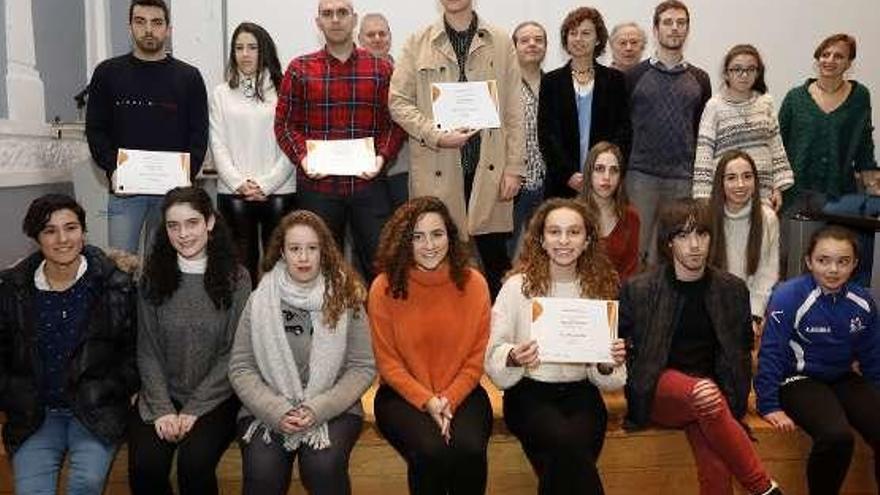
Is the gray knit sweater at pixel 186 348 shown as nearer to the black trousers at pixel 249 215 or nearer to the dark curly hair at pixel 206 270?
the dark curly hair at pixel 206 270

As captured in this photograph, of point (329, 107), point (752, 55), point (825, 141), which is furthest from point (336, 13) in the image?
point (825, 141)

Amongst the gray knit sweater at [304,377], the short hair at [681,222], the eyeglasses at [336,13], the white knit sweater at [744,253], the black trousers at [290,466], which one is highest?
the eyeglasses at [336,13]

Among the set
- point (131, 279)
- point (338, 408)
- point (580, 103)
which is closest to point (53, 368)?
point (131, 279)

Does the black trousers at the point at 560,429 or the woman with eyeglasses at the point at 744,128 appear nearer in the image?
the black trousers at the point at 560,429

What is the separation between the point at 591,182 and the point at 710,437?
139cm

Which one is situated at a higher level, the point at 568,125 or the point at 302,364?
the point at 568,125

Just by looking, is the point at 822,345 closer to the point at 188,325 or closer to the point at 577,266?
the point at 577,266

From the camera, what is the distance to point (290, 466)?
10.2 feet

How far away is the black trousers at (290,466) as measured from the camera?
118 inches

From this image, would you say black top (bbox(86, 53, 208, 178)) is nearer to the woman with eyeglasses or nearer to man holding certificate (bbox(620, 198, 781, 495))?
man holding certificate (bbox(620, 198, 781, 495))

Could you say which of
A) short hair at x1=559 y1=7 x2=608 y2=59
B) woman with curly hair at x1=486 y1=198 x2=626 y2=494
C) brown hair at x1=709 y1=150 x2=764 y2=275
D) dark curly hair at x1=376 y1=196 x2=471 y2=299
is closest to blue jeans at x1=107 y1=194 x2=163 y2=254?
dark curly hair at x1=376 y1=196 x2=471 y2=299

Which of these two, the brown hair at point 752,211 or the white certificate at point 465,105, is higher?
the white certificate at point 465,105

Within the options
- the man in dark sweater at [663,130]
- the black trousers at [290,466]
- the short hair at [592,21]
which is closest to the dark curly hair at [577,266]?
the black trousers at [290,466]

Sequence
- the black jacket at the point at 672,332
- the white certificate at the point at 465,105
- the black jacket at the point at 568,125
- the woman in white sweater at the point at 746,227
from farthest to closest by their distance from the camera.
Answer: the black jacket at the point at 568,125, the woman in white sweater at the point at 746,227, the white certificate at the point at 465,105, the black jacket at the point at 672,332
